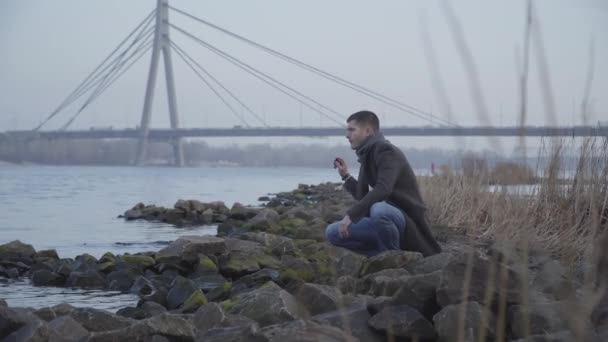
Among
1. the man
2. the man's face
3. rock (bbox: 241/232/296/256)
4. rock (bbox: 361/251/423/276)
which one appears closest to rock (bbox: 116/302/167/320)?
rock (bbox: 361/251/423/276)

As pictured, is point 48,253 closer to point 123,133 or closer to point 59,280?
point 59,280

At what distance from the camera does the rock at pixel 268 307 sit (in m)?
2.44

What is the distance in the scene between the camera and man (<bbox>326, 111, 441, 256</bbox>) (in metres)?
3.61

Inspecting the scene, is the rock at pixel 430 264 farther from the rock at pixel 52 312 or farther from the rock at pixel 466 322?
the rock at pixel 52 312

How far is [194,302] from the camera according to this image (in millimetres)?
3053

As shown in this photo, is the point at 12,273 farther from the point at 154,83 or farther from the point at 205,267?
the point at 154,83

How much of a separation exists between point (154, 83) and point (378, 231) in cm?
2884

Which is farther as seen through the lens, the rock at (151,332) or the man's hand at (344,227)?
the man's hand at (344,227)

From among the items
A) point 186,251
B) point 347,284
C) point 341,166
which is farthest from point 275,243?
point 347,284

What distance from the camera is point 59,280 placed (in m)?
4.36

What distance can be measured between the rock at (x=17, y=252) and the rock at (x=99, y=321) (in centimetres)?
259

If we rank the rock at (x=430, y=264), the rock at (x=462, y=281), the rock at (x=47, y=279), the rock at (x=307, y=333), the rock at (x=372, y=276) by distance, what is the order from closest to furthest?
the rock at (x=307, y=333), the rock at (x=462, y=281), the rock at (x=372, y=276), the rock at (x=430, y=264), the rock at (x=47, y=279)

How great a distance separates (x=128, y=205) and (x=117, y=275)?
363 inches

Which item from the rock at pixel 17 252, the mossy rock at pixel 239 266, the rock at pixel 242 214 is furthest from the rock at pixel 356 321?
the rock at pixel 242 214
